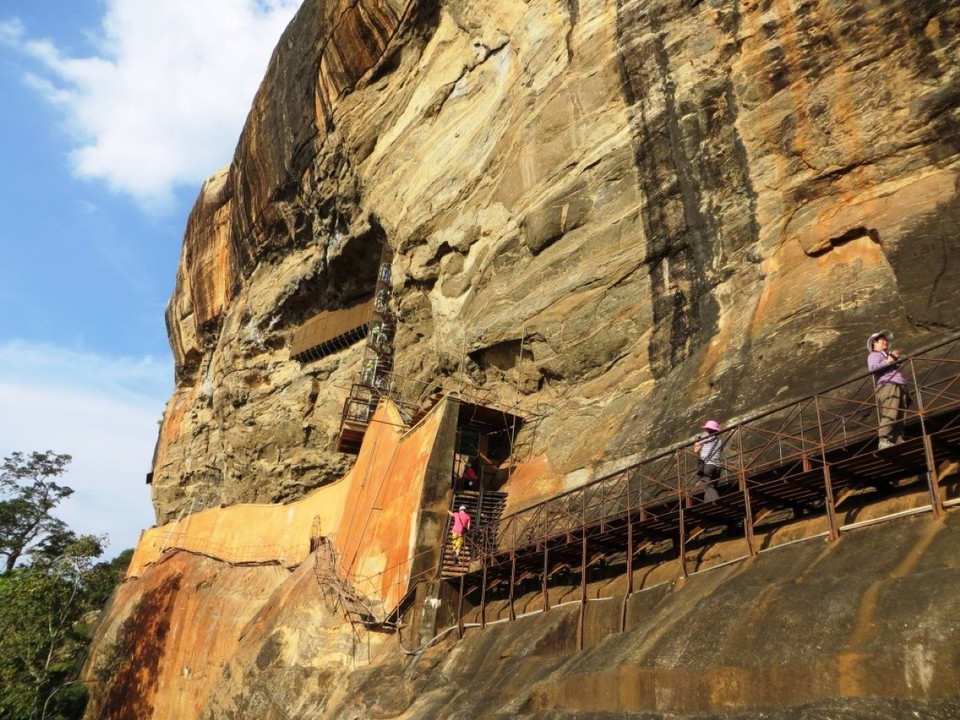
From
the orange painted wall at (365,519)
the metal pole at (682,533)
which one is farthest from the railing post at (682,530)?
the orange painted wall at (365,519)

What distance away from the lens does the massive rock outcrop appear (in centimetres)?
829

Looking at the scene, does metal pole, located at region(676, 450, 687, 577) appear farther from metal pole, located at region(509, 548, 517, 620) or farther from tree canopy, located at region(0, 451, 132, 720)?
tree canopy, located at region(0, 451, 132, 720)

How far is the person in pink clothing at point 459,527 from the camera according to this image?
1534 centimetres

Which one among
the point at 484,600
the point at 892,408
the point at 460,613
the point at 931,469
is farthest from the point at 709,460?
the point at 460,613

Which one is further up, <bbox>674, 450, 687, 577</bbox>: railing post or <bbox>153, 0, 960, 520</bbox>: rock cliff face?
<bbox>153, 0, 960, 520</bbox>: rock cliff face

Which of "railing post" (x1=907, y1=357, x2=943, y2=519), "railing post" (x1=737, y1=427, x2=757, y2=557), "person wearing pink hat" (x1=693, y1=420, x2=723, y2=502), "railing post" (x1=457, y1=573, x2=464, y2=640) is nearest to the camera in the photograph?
"railing post" (x1=907, y1=357, x2=943, y2=519)

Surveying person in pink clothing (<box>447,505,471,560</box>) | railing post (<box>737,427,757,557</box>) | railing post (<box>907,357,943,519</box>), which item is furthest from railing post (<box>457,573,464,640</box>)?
railing post (<box>907,357,943,519</box>)

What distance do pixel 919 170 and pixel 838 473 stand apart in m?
5.71

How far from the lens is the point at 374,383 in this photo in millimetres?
25781

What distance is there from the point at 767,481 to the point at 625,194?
304 inches

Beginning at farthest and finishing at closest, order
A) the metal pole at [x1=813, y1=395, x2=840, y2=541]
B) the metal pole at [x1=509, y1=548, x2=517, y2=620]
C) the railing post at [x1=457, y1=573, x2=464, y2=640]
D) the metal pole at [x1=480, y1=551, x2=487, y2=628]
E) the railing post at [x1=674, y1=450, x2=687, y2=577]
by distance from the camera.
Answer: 1. the railing post at [x1=457, y1=573, x2=464, y2=640]
2. the metal pole at [x1=480, y1=551, x2=487, y2=628]
3. the metal pole at [x1=509, y1=548, x2=517, y2=620]
4. the railing post at [x1=674, y1=450, x2=687, y2=577]
5. the metal pole at [x1=813, y1=395, x2=840, y2=541]

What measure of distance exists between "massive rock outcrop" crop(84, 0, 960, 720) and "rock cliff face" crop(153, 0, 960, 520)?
0.18 feet

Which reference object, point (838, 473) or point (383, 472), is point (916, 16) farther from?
point (383, 472)

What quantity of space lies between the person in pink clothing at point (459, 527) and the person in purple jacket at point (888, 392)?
7.95 m
